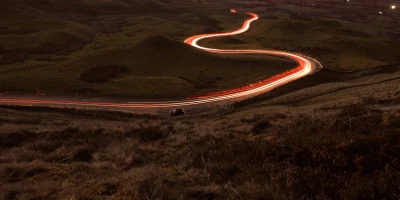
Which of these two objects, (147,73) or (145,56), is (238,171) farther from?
(145,56)

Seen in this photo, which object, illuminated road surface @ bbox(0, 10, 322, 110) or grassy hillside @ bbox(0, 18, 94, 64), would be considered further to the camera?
grassy hillside @ bbox(0, 18, 94, 64)

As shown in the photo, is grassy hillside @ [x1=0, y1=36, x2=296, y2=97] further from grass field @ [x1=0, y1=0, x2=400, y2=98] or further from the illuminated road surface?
the illuminated road surface

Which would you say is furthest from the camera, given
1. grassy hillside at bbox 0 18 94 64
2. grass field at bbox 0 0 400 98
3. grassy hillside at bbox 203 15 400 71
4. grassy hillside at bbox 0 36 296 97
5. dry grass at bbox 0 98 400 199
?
grassy hillside at bbox 203 15 400 71

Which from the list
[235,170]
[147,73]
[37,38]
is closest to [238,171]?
[235,170]

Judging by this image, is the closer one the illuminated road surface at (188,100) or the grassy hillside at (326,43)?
the illuminated road surface at (188,100)

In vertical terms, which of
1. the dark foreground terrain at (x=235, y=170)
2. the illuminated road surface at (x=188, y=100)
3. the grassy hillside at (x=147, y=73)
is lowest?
the illuminated road surface at (x=188, y=100)

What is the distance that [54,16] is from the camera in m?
164

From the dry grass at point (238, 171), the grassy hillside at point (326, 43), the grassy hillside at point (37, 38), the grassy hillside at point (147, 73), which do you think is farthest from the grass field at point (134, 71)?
the dry grass at point (238, 171)

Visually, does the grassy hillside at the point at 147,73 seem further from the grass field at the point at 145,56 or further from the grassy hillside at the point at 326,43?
the grassy hillside at the point at 326,43

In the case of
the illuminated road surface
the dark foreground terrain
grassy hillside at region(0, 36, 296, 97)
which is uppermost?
the dark foreground terrain

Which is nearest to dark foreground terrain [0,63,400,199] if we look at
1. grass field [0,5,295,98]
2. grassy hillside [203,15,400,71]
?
grass field [0,5,295,98]

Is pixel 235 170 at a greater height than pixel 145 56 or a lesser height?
greater

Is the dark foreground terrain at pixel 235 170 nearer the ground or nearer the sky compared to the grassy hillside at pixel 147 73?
nearer the sky

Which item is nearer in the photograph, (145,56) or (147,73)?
(147,73)
